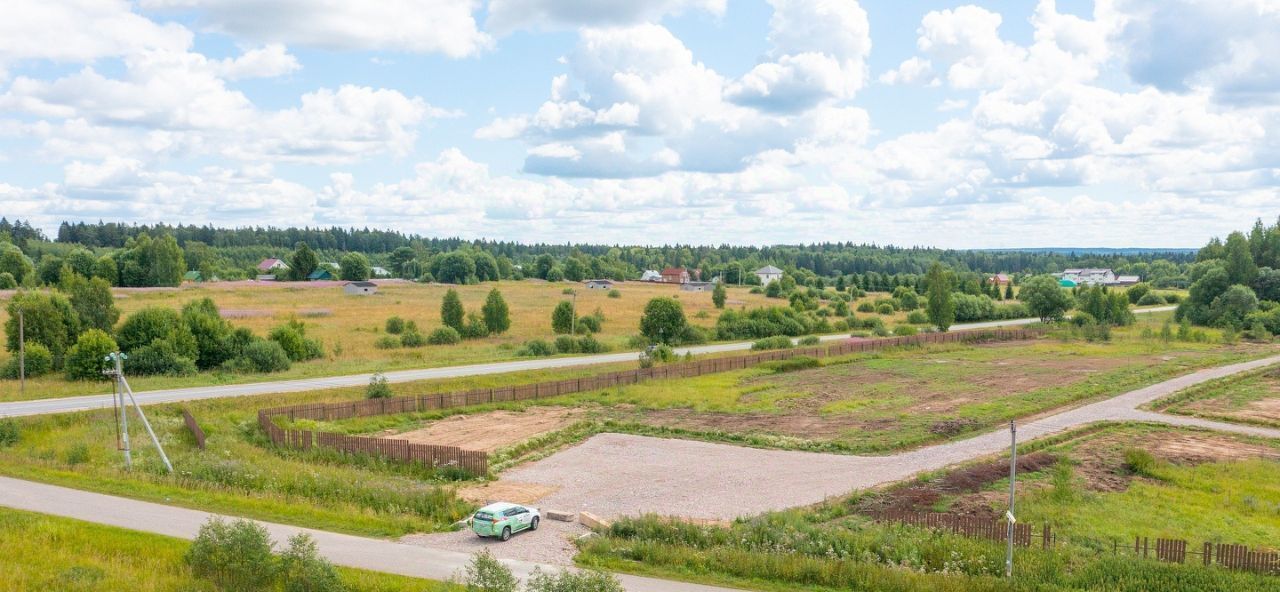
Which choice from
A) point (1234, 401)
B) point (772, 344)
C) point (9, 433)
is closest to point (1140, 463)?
point (1234, 401)

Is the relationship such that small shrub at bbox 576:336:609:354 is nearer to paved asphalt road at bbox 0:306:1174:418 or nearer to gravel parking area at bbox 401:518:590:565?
paved asphalt road at bbox 0:306:1174:418

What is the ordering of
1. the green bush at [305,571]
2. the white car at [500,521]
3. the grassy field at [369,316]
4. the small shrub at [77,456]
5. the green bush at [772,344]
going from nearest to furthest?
the green bush at [305,571]
the white car at [500,521]
the small shrub at [77,456]
the grassy field at [369,316]
the green bush at [772,344]

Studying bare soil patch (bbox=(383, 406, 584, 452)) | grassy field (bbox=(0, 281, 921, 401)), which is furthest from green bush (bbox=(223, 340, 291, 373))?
bare soil patch (bbox=(383, 406, 584, 452))

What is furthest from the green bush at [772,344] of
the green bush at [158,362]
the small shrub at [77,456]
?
the small shrub at [77,456]

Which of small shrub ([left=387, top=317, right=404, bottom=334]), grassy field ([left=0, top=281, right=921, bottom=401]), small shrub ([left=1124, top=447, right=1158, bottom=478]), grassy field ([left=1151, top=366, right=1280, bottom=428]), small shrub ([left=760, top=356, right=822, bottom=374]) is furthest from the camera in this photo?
small shrub ([left=387, top=317, right=404, bottom=334])

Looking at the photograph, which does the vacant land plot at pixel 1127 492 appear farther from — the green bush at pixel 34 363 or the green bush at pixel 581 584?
the green bush at pixel 34 363

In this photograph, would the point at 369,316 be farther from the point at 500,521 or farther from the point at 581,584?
the point at 581,584

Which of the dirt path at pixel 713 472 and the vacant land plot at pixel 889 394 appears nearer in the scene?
the dirt path at pixel 713 472
